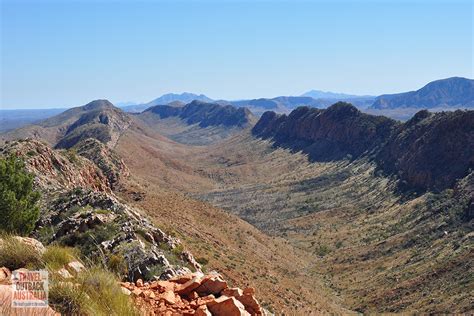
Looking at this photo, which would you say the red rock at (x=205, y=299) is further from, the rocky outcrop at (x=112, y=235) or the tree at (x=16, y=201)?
the tree at (x=16, y=201)

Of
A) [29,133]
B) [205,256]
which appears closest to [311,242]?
[205,256]

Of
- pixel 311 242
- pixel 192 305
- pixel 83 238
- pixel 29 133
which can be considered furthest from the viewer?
pixel 29 133

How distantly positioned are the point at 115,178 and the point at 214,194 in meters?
38.9

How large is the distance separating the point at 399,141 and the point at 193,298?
7857 cm

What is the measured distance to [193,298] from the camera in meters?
9.69

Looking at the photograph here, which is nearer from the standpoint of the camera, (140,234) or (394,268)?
(140,234)

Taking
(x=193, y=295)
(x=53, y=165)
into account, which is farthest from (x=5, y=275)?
(x=53, y=165)

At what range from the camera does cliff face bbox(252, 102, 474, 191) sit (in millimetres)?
62653

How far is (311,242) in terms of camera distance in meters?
55.1

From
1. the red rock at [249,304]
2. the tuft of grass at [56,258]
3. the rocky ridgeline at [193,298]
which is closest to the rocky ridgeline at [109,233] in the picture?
the tuft of grass at [56,258]

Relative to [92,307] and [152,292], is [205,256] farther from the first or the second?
[92,307]

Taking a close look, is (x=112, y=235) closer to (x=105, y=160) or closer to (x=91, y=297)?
(x=91, y=297)

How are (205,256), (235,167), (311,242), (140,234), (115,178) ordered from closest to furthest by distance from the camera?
(140,234), (205,256), (115,178), (311,242), (235,167)

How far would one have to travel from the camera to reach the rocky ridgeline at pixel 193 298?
8602 mm
